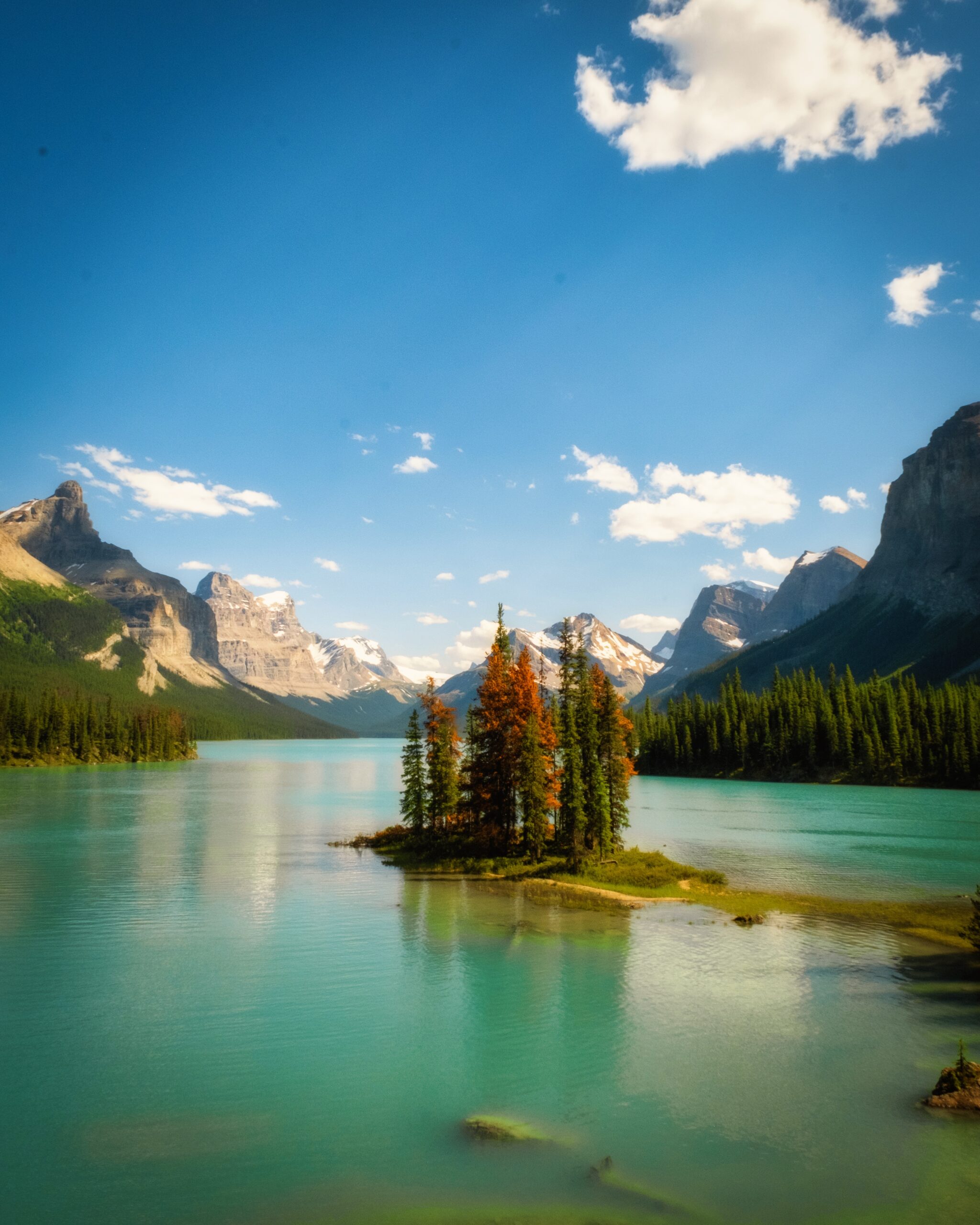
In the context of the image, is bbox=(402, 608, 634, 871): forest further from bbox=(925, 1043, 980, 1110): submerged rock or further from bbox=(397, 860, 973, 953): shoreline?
bbox=(925, 1043, 980, 1110): submerged rock

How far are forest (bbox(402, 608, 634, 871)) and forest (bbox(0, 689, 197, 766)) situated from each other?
127 meters

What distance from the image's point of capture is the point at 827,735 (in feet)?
484

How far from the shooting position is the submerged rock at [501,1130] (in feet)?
59.1

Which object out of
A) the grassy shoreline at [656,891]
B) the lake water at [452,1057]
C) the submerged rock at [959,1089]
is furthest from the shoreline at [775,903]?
the submerged rock at [959,1089]

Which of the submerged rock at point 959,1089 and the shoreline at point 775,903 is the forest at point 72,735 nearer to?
the shoreline at point 775,903

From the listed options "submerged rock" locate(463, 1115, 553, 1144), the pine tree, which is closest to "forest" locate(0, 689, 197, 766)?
the pine tree

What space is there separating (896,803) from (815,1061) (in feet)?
318

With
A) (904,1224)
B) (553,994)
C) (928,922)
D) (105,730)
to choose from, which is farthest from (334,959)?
(105,730)

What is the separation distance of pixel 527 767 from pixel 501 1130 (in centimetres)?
3456

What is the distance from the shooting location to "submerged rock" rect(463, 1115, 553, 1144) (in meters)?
18.0

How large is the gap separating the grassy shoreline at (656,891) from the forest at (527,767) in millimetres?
1595

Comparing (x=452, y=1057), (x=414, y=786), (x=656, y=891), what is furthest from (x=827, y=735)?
(x=452, y=1057)

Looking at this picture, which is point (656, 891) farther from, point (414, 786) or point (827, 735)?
point (827, 735)

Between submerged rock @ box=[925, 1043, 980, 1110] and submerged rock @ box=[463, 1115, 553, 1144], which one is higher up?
submerged rock @ box=[925, 1043, 980, 1110]
